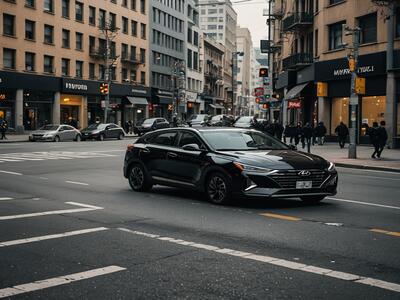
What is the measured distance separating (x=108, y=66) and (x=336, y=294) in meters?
61.3

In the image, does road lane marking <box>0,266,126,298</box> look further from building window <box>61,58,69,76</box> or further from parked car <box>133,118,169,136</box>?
building window <box>61,58,69,76</box>

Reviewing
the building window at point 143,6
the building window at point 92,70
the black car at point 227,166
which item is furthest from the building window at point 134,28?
the black car at point 227,166

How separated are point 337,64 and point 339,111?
3.17m

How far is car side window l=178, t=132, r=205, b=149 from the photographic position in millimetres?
12266

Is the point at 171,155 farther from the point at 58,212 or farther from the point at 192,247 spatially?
the point at 192,247

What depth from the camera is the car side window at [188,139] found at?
1227 centimetres

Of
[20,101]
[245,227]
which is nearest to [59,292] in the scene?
[245,227]

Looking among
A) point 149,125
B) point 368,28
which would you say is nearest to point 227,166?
point 368,28

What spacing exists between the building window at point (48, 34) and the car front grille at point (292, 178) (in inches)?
1963

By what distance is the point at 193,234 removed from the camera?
27.6 ft

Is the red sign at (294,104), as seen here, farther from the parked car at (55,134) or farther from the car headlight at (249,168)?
the car headlight at (249,168)

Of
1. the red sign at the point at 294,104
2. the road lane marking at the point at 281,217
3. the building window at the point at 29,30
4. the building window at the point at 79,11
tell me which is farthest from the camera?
the building window at the point at 79,11

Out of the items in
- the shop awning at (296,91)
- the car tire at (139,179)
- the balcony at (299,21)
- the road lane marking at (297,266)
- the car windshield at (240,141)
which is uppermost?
the balcony at (299,21)

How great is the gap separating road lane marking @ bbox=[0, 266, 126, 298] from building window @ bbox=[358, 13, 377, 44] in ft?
106
